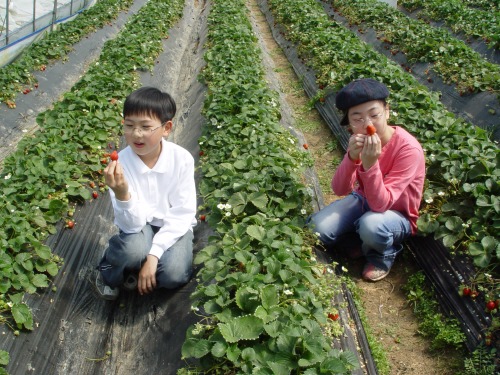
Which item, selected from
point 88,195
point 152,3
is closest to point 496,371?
point 88,195

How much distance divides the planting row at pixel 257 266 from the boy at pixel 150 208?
235 millimetres

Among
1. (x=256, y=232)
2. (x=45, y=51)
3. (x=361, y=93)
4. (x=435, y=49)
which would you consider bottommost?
(x=45, y=51)

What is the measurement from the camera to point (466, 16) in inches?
420

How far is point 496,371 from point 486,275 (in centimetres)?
59

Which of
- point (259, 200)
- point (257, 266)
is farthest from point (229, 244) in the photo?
point (259, 200)

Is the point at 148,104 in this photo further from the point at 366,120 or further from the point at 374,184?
the point at 374,184

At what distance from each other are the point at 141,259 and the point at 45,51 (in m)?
6.51

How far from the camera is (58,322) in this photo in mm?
3045

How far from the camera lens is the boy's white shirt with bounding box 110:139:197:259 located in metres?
3.11

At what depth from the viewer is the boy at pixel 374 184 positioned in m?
3.06

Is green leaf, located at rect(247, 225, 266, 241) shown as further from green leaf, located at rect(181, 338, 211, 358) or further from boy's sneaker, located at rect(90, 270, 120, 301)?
A: boy's sneaker, located at rect(90, 270, 120, 301)

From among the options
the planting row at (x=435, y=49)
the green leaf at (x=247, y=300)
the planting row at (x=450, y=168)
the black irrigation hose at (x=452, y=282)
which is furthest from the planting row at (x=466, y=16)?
the green leaf at (x=247, y=300)

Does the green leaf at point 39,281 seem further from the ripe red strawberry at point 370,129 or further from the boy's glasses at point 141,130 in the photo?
the ripe red strawberry at point 370,129

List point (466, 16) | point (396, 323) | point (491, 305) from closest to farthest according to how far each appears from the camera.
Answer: point (491, 305) < point (396, 323) < point (466, 16)
